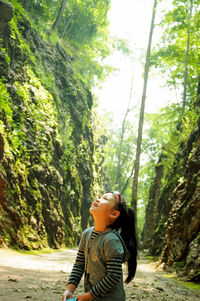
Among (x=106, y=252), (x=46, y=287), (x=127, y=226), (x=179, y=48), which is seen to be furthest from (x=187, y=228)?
(x=179, y=48)

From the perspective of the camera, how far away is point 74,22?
26797 mm

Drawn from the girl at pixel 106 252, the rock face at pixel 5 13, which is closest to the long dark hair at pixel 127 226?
the girl at pixel 106 252

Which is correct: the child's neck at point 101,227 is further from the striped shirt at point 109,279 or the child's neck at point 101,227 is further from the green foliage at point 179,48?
the green foliage at point 179,48

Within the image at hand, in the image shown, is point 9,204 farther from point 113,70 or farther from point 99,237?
point 113,70

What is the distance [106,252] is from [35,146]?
38.9 ft

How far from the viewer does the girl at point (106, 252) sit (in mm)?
2156

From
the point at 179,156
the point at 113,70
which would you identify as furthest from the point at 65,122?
the point at 113,70

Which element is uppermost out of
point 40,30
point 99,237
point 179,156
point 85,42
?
point 85,42

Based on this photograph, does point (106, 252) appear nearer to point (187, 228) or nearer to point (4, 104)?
point (187, 228)

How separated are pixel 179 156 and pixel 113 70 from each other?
21550 mm

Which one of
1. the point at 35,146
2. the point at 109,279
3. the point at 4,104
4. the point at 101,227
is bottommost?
the point at 109,279

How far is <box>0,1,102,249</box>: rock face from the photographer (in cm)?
1073

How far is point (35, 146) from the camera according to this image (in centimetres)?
1366

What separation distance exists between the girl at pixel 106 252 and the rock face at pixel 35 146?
7365 mm
